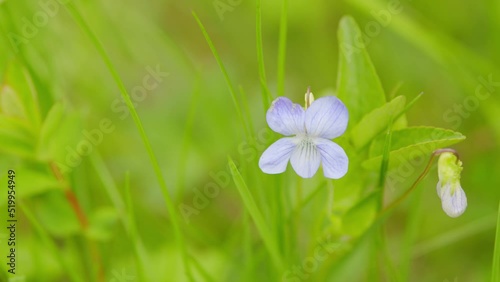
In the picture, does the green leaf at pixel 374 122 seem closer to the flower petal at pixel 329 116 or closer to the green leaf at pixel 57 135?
the flower petal at pixel 329 116

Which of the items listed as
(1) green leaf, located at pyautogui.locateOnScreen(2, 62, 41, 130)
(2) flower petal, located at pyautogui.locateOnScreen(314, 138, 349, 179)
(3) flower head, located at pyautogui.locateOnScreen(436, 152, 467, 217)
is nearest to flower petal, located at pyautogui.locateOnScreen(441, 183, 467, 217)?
(3) flower head, located at pyautogui.locateOnScreen(436, 152, 467, 217)

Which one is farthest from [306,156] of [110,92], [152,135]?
[110,92]

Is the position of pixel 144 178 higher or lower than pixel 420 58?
lower

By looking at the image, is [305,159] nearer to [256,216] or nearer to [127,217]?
[256,216]

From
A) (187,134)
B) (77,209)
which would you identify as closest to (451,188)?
(187,134)

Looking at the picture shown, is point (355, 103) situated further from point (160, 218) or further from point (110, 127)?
point (110, 127)

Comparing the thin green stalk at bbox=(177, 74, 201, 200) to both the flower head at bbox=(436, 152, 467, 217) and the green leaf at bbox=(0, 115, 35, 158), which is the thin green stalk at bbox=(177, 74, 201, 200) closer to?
the green leaf at bbox=(0, 115, 35, 158)
